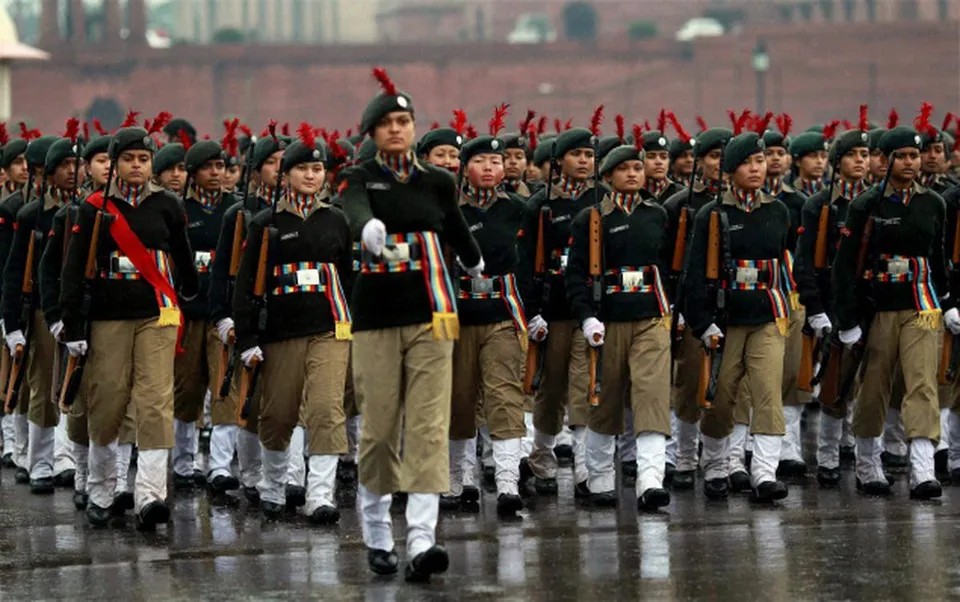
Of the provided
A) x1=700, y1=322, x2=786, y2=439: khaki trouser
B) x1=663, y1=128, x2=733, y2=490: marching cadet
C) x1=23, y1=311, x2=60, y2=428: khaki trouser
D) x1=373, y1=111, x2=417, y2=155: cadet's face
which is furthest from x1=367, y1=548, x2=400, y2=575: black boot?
x1=23, y1=311, x2=60, y2=428: khaki trouser

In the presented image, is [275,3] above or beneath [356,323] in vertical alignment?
above

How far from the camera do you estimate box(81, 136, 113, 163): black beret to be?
12.7 metres

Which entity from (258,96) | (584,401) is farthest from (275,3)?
(584,401)

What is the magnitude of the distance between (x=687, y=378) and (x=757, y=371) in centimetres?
111

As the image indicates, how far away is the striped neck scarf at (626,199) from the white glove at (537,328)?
844 mm

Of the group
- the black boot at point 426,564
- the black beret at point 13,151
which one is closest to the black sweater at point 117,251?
the black boot at point 426,564

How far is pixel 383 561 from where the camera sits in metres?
10.2

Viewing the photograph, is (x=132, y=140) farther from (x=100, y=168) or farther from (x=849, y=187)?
(x=849, y=187)

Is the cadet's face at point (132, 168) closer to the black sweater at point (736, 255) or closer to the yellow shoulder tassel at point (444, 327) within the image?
the yellow shoulder tassel at point (444, 327)

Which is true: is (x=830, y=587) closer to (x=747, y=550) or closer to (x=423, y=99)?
(x=747, y=550)

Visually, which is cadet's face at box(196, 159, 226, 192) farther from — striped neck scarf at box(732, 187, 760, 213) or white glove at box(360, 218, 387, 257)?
white glove at box(360, 218, 387, 257)

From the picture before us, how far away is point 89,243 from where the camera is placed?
1209cm

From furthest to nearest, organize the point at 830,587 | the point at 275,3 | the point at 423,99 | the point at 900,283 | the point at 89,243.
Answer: the point at 275,3 → the point at 423,99 → the point at 900,283 → the point at 89,243 → the point at 830,587

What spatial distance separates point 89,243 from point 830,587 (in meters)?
4.40
